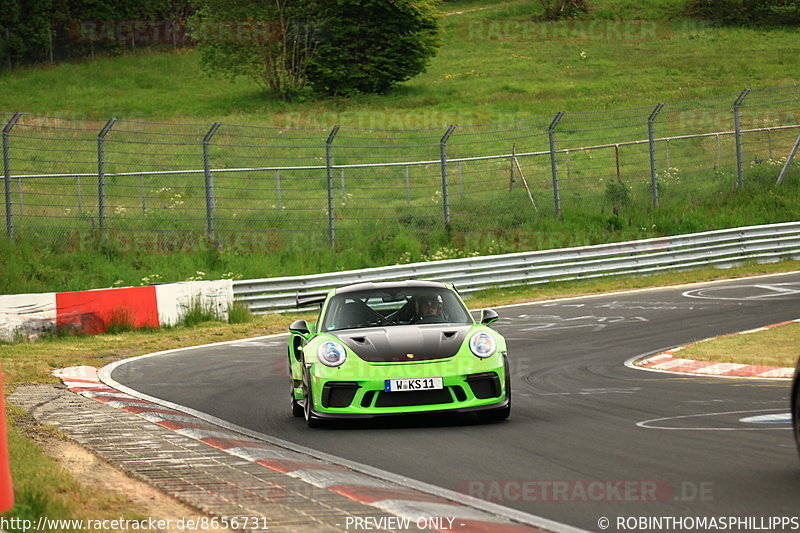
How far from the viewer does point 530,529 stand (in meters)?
5.31

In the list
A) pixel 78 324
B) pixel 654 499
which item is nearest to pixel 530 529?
pixel 654 499

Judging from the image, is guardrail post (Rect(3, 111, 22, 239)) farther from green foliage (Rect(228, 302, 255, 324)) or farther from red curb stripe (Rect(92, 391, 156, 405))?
red curb stripe (Rect(92, 391, 156, 405))

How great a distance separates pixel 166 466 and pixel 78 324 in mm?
12038

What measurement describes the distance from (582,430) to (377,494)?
2581mm

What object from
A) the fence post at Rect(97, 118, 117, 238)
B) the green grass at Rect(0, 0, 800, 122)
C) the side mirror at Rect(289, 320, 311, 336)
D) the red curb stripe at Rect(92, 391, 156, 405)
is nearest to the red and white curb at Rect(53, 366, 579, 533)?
the red curb stripe at Rect(92, 391, 156, 405)

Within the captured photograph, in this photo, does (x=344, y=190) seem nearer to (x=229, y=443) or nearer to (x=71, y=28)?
(x=229, y=443)

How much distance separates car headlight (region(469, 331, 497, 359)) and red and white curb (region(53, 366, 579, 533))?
6.22ft

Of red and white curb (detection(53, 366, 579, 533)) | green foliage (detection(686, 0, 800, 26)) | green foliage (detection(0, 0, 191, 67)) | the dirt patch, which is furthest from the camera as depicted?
green foliage (detection(0, 0, 191, 67))

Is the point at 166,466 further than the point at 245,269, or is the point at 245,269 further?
Result: the point at 245,269

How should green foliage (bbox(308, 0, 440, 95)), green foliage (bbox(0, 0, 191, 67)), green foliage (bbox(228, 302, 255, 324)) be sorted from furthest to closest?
1. green foliage (bbox(0, 0, 191, 67))
2. green foliage (bbox(308, 0, 440, 95))
3. green foliage (bbox(228, 302, 255, 324))

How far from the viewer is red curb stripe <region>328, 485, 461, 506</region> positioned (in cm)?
603

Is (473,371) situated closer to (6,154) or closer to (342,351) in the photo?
(342,351)

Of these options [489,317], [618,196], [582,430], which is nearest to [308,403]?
[489,317]

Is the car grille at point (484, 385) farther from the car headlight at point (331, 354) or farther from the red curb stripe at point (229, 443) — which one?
the red curb stripe at point (229, 443)
